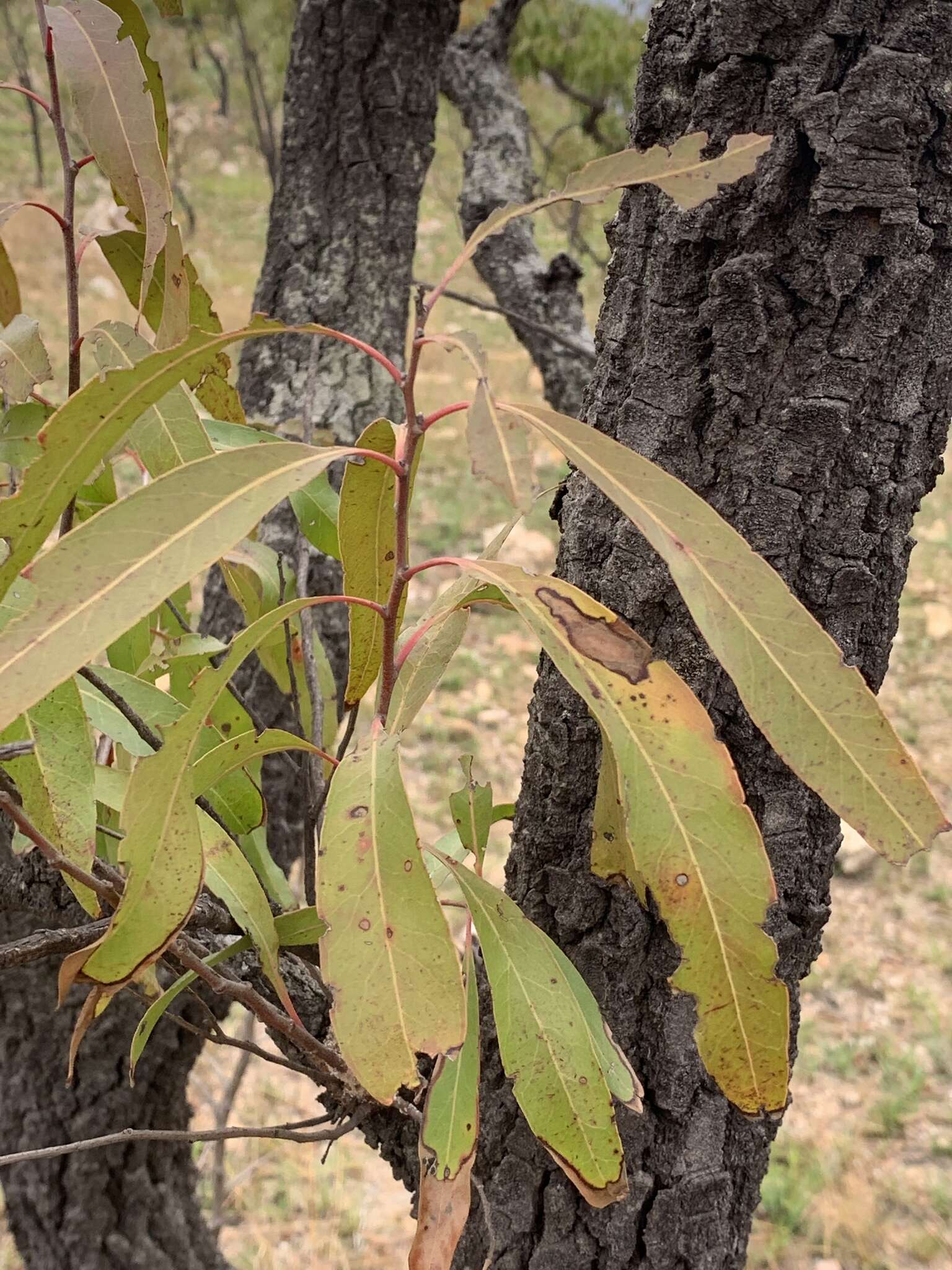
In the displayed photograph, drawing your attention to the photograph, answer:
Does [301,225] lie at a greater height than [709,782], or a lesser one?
greater

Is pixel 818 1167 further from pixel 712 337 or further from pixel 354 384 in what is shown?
pixel 712 337

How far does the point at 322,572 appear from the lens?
1.57 m

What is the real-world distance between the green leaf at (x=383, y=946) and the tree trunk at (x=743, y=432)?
0.21 m

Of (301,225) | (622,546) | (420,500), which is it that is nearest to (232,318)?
(420,500)

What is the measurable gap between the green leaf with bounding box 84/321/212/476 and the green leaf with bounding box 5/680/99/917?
157mm

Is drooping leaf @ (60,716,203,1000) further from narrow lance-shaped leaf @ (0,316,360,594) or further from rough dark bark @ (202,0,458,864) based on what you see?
rough dark bark @ (202,0,458,864)

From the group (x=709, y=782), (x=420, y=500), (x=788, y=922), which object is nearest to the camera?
(x=709, y=782)

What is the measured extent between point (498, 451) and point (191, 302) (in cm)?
40

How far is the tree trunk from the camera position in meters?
0.54

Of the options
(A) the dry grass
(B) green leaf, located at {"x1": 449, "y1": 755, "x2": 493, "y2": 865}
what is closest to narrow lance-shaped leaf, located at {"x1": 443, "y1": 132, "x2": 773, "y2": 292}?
(B) green leaf, located at {"x1": 449, "y1": 755, "x2": 493, "y2": 865}

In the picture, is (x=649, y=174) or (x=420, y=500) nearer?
(x=649, y=174)

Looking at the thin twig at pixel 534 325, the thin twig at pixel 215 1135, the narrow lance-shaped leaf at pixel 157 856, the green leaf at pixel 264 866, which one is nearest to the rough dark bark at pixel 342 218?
the thin twig at pixel 534 325

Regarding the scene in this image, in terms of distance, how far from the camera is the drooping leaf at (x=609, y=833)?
591 mm

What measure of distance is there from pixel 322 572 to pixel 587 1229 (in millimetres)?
1039
